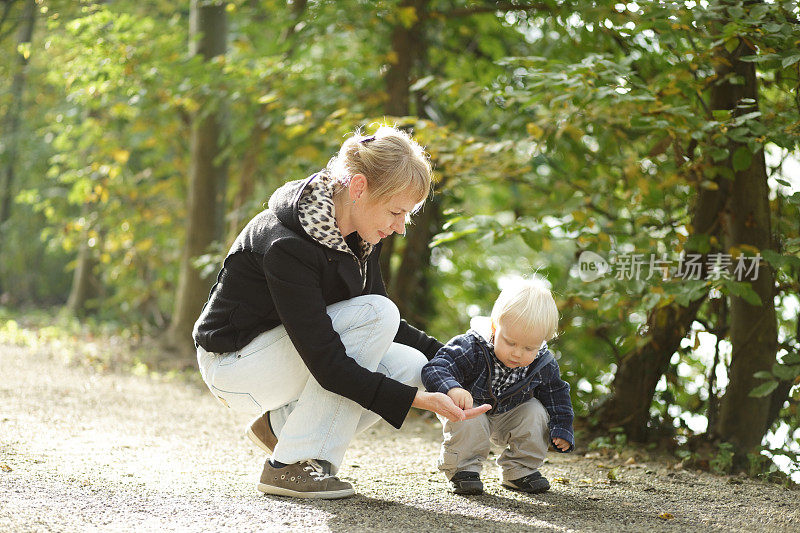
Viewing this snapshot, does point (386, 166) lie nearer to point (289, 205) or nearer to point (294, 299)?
point (289, 205)

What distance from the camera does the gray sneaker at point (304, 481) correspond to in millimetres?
2322

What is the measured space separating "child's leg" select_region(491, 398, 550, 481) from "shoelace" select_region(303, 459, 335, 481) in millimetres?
590

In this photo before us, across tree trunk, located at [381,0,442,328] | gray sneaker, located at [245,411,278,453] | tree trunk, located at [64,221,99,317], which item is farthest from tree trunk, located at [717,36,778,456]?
tree trunk, located at [64,221,99,317]

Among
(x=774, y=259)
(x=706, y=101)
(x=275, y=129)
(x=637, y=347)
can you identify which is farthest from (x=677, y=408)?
(x=275, y=129)

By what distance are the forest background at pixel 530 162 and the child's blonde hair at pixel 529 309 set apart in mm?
505

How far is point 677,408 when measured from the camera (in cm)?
349

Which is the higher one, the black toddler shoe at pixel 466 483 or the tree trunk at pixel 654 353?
the tree trunk at pixel 654 353

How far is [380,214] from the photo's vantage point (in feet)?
7.69

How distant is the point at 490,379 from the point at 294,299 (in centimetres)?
67

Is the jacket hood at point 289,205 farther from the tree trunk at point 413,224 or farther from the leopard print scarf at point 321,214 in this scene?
the tree trunk at point 413,224

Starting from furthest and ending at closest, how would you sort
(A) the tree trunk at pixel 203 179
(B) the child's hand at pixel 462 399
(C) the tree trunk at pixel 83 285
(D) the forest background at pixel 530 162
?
(C) the tree trunk at pixel 83 285 → (A) the tree trunk at pixel 203 179 → (D) the forest background at pixel 530 162 → (B) the child's hand at pixel 462 399

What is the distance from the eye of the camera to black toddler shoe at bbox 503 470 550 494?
254 cm

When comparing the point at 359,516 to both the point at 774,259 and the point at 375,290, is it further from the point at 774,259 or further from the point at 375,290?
the point at 774,259

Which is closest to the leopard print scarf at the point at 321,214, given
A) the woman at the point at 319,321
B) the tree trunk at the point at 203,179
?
the woman at the point at 319,321
